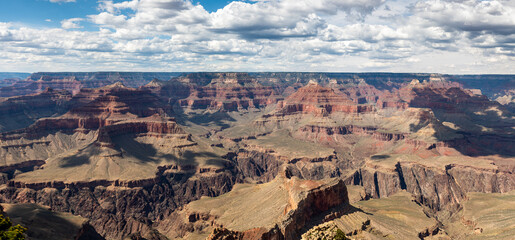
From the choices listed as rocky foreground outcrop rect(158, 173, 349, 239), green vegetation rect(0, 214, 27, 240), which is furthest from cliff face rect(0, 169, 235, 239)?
green vegetation rect(0, 214, 27, 240)

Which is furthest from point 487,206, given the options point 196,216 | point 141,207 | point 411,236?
point 141,207

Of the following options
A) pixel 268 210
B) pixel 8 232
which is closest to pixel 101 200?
pixel 268 210

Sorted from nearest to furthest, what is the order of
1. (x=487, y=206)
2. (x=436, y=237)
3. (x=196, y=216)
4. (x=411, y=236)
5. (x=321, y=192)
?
(x=321, y=192) < (x=411, y=236) < (x=436, y=237) < (x=196, y=216) < (x=487, y=206)

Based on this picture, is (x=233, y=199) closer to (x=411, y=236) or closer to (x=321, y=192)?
(x=321, y=192)

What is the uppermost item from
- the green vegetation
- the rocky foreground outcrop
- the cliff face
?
the green vegetation

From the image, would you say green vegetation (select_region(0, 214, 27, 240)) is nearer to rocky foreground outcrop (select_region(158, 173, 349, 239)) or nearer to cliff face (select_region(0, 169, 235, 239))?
rocky foreground outcrop (select_region(158, 173, 349, 239))

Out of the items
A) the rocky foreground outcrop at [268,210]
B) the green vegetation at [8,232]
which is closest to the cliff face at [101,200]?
the rocky foreground outcrop at [268,210]

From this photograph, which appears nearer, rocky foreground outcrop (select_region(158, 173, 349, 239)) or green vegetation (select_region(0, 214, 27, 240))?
green vegetation (select_region(0, 214, 27, 240))

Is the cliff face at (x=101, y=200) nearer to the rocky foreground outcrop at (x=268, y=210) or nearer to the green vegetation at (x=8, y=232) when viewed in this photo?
the rocky foreground outcrop at (x=268, y=210)

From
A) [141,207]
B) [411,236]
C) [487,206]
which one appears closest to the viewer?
[411,236]

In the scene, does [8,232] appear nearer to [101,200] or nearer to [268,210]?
[268,210]

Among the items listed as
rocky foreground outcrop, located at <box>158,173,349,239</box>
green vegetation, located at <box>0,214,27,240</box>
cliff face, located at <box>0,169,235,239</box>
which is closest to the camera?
green vegetation, located at <box>0,214,27,240</box>
